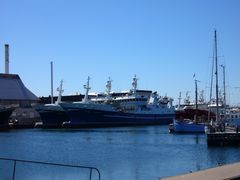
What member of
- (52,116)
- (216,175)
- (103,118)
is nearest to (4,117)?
(52,116)

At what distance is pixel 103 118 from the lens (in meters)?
124

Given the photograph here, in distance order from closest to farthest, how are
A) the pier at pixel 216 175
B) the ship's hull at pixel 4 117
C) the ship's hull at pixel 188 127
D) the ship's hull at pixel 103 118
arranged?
1. the pier at pixel 216 175
2. the ship's hull at pixel 188 127
3. the ship's hull at pixel 4 117
4. the ship's hull at pixel 103 118

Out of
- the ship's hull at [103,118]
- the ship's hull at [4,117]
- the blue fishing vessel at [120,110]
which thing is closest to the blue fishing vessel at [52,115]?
the blue fishing vessel at [120,110]

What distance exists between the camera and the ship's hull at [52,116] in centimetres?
12177

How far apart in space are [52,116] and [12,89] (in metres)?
21.6

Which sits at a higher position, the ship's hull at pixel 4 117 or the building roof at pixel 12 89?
the building roof at pixel 12 89

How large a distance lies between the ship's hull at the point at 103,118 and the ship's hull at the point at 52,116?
290 centimetres

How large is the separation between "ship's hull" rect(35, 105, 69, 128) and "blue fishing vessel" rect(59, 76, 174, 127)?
2385mm

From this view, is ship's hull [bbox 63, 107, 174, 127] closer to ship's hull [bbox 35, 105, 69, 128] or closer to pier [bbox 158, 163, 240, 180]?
ship's hull [bbox 35, 105, 69, 128]

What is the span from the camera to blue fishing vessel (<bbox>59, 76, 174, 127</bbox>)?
12081 centimetres

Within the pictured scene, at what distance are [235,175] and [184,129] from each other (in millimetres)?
70328

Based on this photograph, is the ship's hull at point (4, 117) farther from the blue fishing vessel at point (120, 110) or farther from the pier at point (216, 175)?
the pier at point (216, 175)

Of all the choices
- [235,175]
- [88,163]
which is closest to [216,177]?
[235,175]

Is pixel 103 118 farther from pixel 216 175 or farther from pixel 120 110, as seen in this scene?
pixel 216 175
